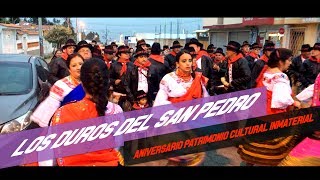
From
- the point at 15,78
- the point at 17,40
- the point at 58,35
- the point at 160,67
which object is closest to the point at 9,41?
the point at 17,40

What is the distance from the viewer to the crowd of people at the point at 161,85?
201 cm

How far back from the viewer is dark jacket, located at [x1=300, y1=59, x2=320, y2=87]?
539 centimetres

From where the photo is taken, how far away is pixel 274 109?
3.13 metres

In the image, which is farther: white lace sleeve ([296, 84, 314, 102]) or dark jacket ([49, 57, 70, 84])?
dark jacket ([49, 57, 70, 84])

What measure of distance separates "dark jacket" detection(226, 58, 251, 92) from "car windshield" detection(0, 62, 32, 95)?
8.48 ft

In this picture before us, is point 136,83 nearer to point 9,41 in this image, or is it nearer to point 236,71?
point 236,71

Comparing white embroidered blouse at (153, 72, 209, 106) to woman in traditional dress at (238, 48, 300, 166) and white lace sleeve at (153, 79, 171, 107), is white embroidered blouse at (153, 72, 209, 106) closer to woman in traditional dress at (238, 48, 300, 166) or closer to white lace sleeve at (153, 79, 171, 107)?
white lace sleeve at (153, 79, 171, 107)

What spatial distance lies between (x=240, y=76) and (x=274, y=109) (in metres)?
1.39

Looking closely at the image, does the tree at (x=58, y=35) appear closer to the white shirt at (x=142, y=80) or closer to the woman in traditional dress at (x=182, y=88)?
the white shirt at (x=142, y=80)

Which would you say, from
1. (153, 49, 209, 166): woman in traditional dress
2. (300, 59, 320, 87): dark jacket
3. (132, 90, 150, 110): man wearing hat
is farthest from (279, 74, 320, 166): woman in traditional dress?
(300, 59, 320, 87): dark jacket

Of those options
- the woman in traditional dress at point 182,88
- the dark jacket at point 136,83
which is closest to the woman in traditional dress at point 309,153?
the woman in traditional dress at point 182,88

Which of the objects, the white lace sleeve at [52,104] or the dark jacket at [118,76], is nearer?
the white lace sleeve at [52,104]

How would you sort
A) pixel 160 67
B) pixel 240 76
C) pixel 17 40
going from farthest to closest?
pixel 17 40, pixel 160 67, pixel 240 76
